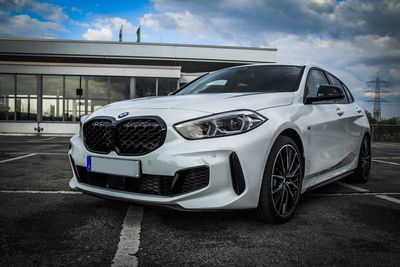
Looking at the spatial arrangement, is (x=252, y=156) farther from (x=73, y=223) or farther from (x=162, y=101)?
(x=73, y=223)

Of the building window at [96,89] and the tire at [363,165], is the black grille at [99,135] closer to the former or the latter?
the tire at [363,165]

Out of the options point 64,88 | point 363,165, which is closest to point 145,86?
point 64,88

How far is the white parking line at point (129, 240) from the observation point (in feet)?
6.63

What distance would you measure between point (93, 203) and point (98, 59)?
65.4 feet

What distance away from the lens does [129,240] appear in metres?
2.36

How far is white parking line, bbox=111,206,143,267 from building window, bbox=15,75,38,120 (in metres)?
18.4

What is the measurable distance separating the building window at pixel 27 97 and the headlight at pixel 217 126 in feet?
62.6

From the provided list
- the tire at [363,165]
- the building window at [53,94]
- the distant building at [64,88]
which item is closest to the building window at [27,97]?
the distant building at [64,88]

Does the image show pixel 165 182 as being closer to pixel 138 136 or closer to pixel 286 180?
pixel 138 136

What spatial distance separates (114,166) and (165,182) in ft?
1.42

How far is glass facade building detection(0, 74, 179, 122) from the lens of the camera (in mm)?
19188

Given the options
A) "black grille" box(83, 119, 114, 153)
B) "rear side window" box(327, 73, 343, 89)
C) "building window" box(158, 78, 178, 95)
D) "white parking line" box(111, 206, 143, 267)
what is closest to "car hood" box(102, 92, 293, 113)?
"black grille" box(83, 119, 114, 153)

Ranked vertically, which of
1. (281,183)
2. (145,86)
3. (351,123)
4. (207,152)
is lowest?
(281,183)

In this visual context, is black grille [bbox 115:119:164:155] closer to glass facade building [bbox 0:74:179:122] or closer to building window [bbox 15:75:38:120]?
glass facade building [bbox 0:74:179:122]
